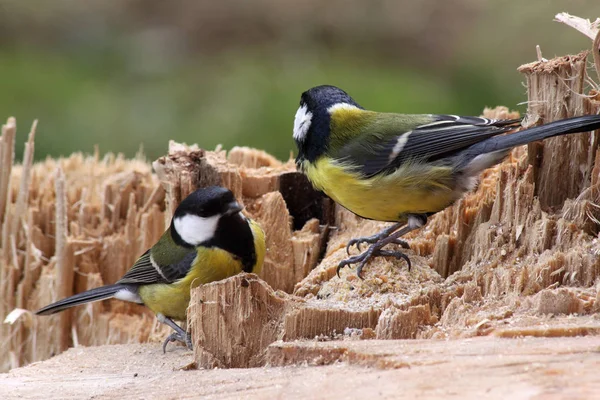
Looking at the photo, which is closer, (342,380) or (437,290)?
(342,380)

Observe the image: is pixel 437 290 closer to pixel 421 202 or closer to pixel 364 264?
pixel 364 264

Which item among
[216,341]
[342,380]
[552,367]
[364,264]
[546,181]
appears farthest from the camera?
[364,264]

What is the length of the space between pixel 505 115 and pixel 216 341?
189cm

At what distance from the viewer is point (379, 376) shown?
1865mm

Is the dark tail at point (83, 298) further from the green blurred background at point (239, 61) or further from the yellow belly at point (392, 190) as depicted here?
the green blurred background at point (239, 61)

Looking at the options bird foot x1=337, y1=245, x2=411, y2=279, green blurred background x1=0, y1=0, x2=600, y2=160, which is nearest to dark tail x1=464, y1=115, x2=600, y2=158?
bird foot x1=337, y1=245, x2=411, y2=279

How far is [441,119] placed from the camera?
3273mm

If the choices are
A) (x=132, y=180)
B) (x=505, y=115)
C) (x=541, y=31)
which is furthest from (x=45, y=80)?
(x=505, y=115)

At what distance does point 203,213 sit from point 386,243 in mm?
719

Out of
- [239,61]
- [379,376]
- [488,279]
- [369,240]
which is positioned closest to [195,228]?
[369,240]

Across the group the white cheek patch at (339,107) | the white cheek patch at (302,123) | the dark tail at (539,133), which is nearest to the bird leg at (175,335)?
the white cheek patch at (302,123)

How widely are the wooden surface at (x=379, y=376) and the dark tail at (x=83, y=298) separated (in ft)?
3.35

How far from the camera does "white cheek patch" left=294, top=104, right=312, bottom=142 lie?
346 centimetres

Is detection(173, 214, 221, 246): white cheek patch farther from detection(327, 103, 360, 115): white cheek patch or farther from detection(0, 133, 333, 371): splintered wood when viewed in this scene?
detection(327, 103, 360, 115): white cheek patch
